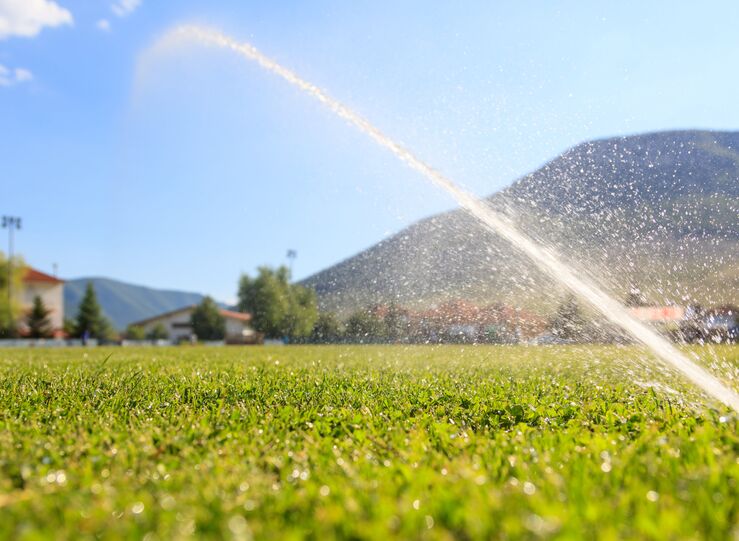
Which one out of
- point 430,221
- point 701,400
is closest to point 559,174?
point 430,221

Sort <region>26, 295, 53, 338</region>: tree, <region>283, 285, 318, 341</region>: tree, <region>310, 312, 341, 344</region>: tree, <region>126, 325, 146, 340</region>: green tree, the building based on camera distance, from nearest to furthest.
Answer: the building
<region>310, 312, 341, 344</region>: tree
<region>283, 285, 318, 341</region>: tree
<region>26, 295, 53, 338</region>: tree
<region>126, 325, 146, 340</region>: green tree

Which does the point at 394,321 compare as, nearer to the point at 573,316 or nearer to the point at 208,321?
the point at 573,316

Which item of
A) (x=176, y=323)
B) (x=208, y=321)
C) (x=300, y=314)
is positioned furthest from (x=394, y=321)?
(x=176, y=323)

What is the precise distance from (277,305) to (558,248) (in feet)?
234

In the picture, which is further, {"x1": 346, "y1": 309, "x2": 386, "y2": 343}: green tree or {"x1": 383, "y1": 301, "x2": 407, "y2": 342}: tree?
{"x1": 346, "y1": 309, "x2": 386, "y2": 343}: green tree

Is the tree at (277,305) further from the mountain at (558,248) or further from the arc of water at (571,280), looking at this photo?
the arc of water at (571,280)

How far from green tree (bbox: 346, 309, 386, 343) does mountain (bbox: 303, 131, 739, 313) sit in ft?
2.62

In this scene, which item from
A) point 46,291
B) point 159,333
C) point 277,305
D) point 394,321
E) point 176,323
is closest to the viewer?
point 394,321

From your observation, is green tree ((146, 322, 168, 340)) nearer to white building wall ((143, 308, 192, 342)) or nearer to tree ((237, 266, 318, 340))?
white building wall ((143, 308, 192, 342))

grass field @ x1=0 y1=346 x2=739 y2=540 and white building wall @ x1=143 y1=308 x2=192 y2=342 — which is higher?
white building wall @ x1=143 y1=308 x2=192 y2=342

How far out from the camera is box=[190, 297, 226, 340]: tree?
320ft

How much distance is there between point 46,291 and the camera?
100562 millimetres

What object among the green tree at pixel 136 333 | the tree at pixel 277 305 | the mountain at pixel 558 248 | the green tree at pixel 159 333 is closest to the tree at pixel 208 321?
the tree at pixel 277 305

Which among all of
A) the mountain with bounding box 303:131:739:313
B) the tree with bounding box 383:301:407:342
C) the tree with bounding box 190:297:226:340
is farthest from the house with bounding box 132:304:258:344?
the tree with bounding box 383:301:407:342
